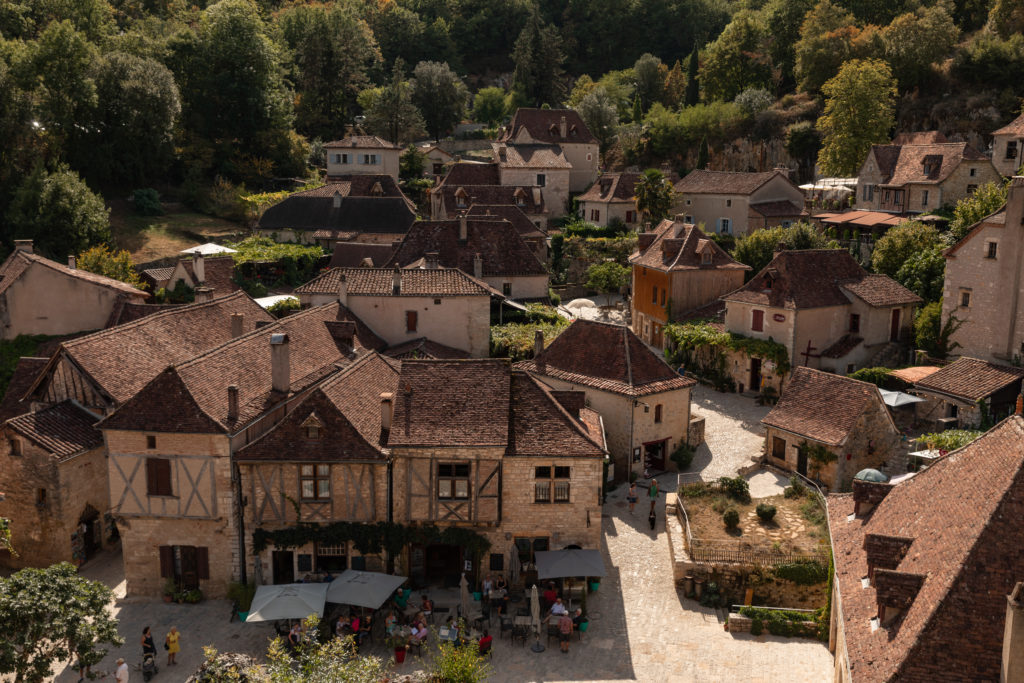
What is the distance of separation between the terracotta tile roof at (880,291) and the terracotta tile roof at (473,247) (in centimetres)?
1721

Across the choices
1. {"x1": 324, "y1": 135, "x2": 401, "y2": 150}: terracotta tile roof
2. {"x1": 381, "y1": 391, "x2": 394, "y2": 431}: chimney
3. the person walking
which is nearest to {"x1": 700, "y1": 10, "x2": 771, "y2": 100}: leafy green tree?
{"x1": 324, "y1": 135, "x2": 401, "y2": 150}: terracotta tile roof

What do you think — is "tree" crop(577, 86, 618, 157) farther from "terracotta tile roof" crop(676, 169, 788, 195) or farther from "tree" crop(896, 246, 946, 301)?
"tree" crop(896, 246, 946, 301)

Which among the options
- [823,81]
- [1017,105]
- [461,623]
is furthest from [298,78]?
[461,623]

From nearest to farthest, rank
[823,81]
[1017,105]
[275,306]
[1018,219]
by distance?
[1018,219] < [275,306] < [1017,105] < [823,81]

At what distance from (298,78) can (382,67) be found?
19.8 meters

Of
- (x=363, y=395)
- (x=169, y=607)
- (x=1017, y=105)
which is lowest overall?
(x=169, y=607)

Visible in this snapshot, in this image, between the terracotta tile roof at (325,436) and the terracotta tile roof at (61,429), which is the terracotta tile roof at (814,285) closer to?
the terracotta tile roof at (325,436)

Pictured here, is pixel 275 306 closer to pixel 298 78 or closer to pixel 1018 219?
pixel 1018 219

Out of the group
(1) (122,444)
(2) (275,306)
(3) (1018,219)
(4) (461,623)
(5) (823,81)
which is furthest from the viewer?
(5) (823,81)

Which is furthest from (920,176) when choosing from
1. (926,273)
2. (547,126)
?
(547,126)

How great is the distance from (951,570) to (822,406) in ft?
59.5

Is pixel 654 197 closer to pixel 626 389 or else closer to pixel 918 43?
pixel 918 43

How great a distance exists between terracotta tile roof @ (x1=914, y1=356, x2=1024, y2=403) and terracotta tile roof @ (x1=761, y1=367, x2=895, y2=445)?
4.35m

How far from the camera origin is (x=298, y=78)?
92188 millimetres
